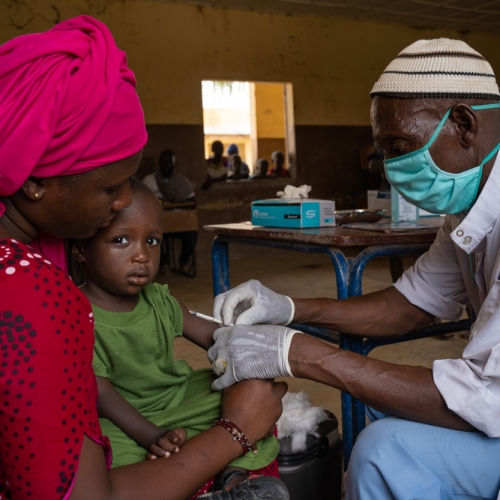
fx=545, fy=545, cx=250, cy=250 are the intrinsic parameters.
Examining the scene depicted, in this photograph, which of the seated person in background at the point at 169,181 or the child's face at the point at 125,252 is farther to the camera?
the seated person in background at the point at 169,181

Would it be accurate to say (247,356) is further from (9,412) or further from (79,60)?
(79,60)

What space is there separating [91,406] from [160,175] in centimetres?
650

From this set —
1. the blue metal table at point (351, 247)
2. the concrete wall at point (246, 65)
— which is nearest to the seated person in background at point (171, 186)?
the concrete wall at point (246, 65)

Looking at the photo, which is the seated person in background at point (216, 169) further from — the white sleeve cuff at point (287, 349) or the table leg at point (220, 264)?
the white sleeve cuff at point (287, 349)

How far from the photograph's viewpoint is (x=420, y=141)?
1324 mm

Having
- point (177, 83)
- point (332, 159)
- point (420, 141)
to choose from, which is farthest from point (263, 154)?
point (420, 141)

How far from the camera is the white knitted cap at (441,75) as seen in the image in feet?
4.20

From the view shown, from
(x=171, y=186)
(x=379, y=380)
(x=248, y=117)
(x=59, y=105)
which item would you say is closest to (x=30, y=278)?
(x=59, y=105)

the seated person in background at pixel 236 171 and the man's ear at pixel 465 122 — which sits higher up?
the seated person in background at pixel 236 171

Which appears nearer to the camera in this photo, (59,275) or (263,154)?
(59,275)

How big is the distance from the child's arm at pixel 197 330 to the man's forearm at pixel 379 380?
31 centimetres

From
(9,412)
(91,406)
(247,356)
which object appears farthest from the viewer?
(247,356)

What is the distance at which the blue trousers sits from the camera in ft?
3.75

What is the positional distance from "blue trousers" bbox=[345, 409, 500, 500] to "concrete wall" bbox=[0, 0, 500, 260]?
6.63 meters
